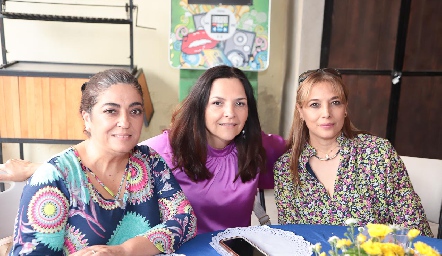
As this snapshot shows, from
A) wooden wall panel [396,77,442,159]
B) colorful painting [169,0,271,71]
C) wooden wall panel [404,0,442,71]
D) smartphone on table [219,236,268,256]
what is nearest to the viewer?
smartphone on table [219,236,268,256]

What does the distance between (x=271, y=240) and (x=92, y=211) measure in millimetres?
563

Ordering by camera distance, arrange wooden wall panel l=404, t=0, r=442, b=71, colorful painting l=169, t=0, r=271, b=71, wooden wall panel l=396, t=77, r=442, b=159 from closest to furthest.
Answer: colorful painting l=169, t=0, r=271, b=71 < wooden wall panel l=404, t=0, r=442, b=71 < wooden wall panel l=396, t=77, r=442, b=159

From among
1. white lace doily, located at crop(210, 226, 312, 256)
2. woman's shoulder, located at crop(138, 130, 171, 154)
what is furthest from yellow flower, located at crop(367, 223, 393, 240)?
woman's shoulder, located at crop(138, 130, 171, 154)

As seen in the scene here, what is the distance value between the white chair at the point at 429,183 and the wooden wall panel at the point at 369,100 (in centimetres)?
187

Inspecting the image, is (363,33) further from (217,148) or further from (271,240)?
(271,240)

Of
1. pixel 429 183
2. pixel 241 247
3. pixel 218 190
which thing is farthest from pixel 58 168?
pixel 429 183

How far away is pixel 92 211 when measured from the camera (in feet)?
4.40

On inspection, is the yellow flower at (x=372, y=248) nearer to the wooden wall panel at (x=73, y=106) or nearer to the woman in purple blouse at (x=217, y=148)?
the woman in purple blouse at (x=217, y=148)

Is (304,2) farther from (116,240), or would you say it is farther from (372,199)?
(116,240)

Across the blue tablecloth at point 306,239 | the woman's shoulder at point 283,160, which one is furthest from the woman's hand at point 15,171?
the woman's shoulder at point 283,160

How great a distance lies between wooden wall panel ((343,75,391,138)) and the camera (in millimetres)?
3922

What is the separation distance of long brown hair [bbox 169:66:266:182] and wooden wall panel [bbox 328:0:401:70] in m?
2.10

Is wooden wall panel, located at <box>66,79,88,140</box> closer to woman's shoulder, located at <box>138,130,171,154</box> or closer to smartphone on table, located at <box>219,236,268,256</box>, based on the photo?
woman's shoulder, located at <box>138,130,171,154</box>

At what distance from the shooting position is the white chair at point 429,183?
2.05 m
